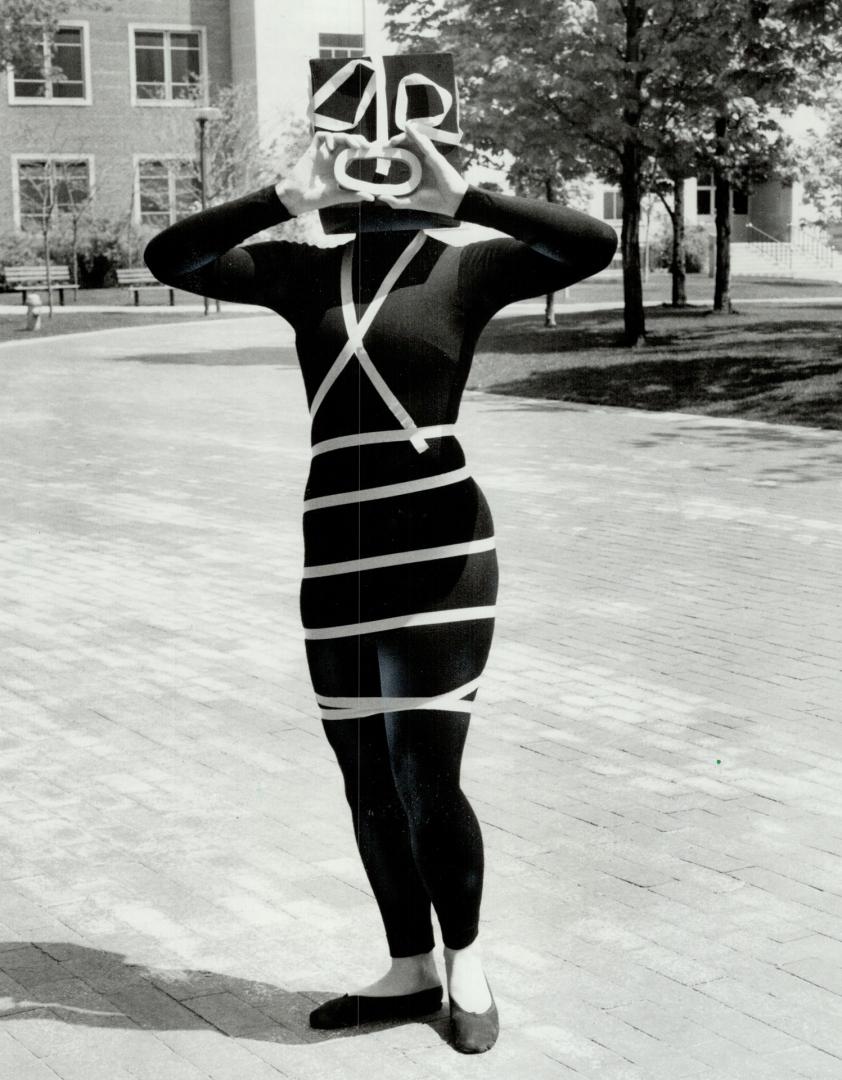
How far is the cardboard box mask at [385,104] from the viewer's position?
11.0 ft

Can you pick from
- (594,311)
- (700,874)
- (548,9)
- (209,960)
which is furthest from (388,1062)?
(594,311)

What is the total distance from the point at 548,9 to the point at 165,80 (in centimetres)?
2933

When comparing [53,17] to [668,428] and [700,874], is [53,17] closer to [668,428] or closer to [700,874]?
[668,428]

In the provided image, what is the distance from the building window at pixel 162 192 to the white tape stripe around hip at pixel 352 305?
4420 cm

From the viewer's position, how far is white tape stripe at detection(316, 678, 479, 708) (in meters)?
3.53

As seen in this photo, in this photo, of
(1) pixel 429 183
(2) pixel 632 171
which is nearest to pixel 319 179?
(1) pixel 429 183

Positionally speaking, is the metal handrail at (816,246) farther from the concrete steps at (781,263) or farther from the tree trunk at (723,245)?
the tree trunk at (723,245)

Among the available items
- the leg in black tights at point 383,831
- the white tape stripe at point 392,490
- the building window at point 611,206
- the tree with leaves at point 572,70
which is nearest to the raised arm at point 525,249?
the white tape stripe at point 392,490

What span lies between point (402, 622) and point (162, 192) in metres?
47.9

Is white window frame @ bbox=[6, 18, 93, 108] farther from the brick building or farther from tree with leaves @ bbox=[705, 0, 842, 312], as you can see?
tree with leaves @ bbox=[705, 0, 842, 312]

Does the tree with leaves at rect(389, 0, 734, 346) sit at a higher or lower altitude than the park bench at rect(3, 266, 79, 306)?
higher

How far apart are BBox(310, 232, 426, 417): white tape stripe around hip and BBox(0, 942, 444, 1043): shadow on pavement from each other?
1418mm

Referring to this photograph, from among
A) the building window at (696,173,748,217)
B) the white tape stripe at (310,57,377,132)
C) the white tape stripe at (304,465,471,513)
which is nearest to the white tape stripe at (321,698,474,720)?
the white tape stripe at (304,465,471,513)

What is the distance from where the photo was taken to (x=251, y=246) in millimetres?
3609
